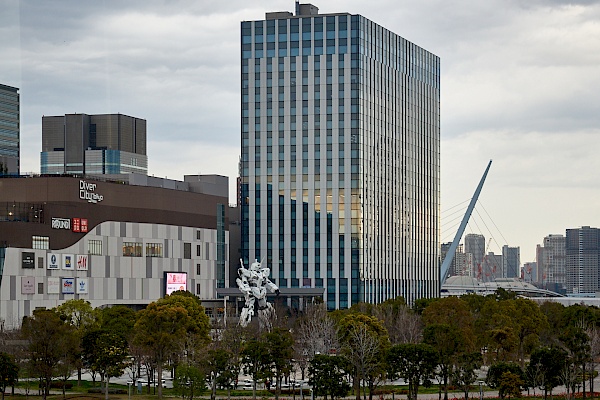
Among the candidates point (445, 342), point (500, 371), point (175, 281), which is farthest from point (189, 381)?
point (175, 281)

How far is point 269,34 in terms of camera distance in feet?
577

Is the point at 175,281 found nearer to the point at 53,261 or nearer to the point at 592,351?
the point at 53,261

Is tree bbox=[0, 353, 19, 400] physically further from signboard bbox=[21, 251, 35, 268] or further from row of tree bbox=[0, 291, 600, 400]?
signboard bbox=[21, 251, 35, 268]

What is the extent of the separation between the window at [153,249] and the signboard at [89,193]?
487 inches

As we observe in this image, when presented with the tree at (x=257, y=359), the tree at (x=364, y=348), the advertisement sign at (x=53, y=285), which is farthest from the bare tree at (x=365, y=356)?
the advertisement sign at (x=53, y=285)

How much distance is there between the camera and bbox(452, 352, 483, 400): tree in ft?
275

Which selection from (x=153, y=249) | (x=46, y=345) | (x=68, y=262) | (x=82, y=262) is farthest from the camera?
(x=153, y=249)

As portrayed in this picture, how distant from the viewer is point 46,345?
275 feet

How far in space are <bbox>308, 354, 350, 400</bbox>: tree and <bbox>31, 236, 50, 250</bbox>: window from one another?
62308 millimetres

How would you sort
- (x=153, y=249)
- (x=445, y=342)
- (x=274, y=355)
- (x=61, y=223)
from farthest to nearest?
(x=153, y=249), (x=61, y=223), (x=445, y=342), (x=274, y=355)

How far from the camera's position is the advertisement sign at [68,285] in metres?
139

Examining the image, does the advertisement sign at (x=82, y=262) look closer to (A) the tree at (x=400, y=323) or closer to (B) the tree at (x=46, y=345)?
(A) the tree at (x=400, y=323)

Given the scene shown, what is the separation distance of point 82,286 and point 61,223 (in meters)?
9.23

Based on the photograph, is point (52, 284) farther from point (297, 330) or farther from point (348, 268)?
point (348, 268)
